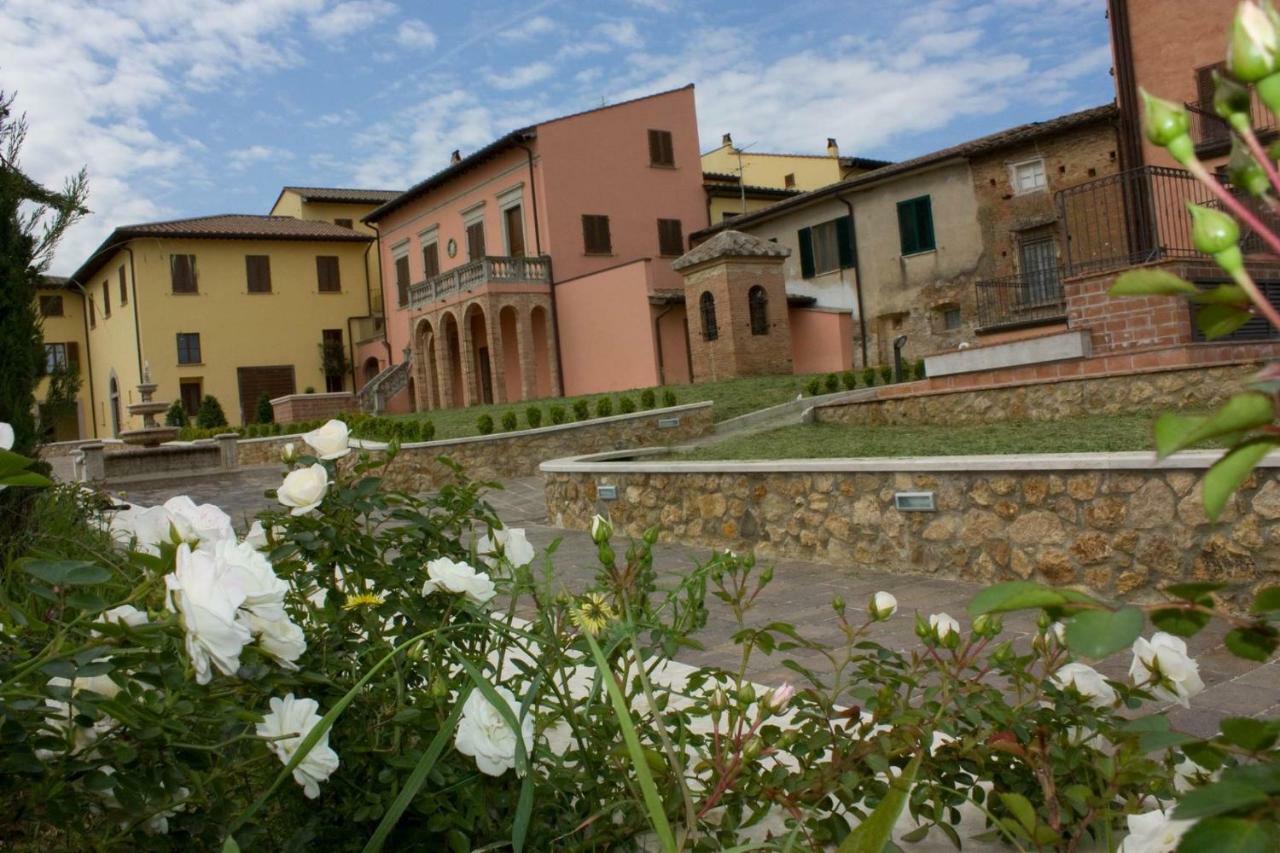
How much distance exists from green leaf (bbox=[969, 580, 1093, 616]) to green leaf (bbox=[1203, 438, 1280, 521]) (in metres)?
0.13

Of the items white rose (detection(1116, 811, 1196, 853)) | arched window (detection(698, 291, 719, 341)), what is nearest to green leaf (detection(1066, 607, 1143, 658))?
white rose (detection(1116, 811, 1196, 853))

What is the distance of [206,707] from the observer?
1.53m

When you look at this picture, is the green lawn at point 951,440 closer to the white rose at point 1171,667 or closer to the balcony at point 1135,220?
the balcony at point 1135,220

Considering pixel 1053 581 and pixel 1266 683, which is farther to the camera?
pixel 1053 581

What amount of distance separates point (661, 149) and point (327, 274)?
14.4m

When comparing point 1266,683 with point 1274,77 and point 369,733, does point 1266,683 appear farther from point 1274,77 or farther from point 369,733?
point 1274,77

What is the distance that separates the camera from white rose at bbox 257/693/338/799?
1.49 m

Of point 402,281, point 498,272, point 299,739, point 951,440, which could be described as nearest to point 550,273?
point 498,272

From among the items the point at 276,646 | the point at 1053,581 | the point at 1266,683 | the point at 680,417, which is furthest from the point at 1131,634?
the point at 680,417

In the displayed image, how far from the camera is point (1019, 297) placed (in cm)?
2136

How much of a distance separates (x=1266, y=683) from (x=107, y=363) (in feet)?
130

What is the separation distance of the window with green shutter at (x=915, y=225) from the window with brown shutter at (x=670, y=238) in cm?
684

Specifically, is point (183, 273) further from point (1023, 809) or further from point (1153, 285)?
point (1153, 285)

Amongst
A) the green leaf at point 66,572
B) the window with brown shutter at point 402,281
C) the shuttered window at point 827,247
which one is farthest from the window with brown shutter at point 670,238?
the green leaf at point 66,572
